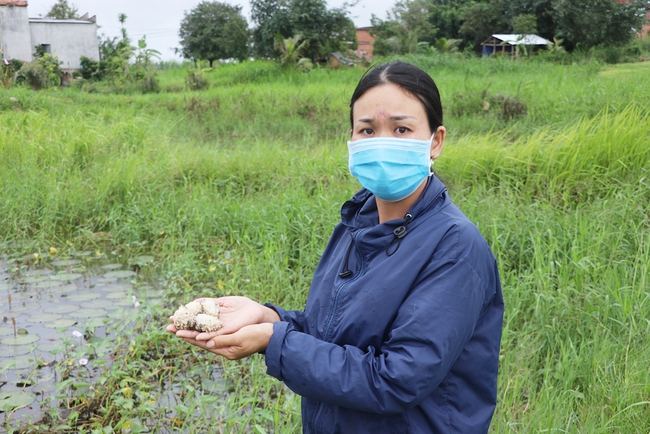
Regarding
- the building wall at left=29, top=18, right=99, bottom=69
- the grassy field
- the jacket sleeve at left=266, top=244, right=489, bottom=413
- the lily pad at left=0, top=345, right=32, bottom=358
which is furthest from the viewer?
the building wall at left=29, top=18, right=99, bottom=69

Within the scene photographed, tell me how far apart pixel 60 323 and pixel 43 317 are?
0.61ft

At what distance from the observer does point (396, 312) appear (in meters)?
1.24

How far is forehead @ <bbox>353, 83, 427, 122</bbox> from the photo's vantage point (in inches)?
53.1

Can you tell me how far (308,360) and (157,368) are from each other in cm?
216

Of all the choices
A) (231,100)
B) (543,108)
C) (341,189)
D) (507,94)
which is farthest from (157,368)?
(231,100)

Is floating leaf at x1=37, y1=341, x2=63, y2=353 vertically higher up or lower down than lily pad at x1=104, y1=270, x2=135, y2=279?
lower down

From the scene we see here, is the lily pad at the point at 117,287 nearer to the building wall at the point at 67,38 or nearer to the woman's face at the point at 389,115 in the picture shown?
the woman's face at the point at 389,115

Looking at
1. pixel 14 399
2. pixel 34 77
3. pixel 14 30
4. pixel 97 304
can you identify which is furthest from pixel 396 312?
pixel 14 30

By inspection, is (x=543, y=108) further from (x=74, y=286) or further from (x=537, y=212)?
(x=74, y=286)

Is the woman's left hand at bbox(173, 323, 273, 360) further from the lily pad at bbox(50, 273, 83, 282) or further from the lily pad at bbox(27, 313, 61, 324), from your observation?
the lily pad at bbox(50, 273, 83, 282)

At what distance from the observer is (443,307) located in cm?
116

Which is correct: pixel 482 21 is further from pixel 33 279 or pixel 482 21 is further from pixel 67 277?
pixel 33 279

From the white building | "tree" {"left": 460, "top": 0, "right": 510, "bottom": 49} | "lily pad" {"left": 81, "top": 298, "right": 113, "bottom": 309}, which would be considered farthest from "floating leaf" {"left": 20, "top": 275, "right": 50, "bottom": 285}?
"tree" {"left": 460, "top": 0, "right": 510, "bottom": 49}

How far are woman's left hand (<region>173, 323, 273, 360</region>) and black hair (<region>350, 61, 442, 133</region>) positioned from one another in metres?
0.59
